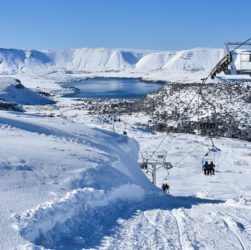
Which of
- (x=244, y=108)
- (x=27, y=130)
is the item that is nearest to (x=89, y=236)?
(x=27, y=130)

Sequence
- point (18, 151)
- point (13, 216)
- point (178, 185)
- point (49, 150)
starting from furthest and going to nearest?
point (178, 185)
point (49, 150)
point (18, 151)
point (13, 216)

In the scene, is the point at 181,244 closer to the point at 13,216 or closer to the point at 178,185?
the point at 13,216

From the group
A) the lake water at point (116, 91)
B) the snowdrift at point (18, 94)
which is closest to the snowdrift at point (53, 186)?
the snowdrift at point (18, 94)

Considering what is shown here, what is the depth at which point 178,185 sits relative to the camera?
14.6 meters

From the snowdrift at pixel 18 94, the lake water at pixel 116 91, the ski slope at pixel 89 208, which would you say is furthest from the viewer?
the lake water at pixel 116 91

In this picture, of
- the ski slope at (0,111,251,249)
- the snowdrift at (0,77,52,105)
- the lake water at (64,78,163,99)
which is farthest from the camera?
the lake water at (64,78,163,99)

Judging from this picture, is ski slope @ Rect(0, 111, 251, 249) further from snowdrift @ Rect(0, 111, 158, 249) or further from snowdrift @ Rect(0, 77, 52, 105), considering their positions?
snowdrift @ Rect(0, 77, 52, 105)

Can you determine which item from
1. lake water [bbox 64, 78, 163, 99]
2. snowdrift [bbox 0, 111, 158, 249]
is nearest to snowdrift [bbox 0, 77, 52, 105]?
lake water [bbox 64, 78, 163, 99]

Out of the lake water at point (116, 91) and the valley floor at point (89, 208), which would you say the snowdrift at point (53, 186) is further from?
the lake water at point (116, 91)

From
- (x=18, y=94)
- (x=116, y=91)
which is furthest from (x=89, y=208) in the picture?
(x=116, y=91)

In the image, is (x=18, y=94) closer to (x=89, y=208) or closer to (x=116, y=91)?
(x=116, y=91)

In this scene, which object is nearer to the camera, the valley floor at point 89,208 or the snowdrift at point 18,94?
the valley floor at point 89,208

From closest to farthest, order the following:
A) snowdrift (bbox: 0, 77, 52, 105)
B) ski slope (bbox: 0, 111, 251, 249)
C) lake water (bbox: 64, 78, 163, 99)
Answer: ski slope (bbox: 0, 111, 251, 249) < snowdrift (bbox: 0, 77, 52, 105) < lake water (bbox: 64, 78, 163, 99)

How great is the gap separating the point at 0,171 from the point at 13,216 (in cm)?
163
